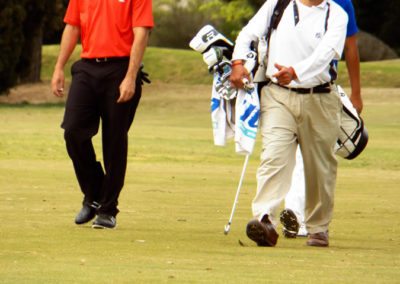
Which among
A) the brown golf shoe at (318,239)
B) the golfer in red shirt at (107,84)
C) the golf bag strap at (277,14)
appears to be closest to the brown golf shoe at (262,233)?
the brown golf shoe at (318,239)

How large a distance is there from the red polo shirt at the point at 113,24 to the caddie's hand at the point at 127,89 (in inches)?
11.5

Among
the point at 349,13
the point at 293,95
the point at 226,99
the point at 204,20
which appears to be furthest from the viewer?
the point at 204,20

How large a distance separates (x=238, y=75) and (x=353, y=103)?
1.33m

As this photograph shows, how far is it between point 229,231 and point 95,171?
3.66 ft

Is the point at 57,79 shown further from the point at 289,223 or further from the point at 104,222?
the point at 289,223

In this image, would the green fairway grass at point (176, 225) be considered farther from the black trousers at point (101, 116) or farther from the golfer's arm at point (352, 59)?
the golfer's arm at point (352, 59)

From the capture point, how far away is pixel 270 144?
9.13 metres

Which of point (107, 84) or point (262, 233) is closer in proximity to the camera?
point (262, 233)

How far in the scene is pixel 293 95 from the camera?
9234mm

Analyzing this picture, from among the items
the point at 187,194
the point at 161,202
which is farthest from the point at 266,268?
the point at 187,194

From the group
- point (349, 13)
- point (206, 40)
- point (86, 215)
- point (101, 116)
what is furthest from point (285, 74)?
point (86, 215)

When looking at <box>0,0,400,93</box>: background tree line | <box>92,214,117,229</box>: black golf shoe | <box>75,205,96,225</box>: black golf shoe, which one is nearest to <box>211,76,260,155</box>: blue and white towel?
<box>92,214,117,229</box>: black golf shoe

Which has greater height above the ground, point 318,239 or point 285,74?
point 285,74

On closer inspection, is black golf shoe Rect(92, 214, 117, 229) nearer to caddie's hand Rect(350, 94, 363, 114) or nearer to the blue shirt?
caddie's hand Rect(350, 94, 363, 114)
